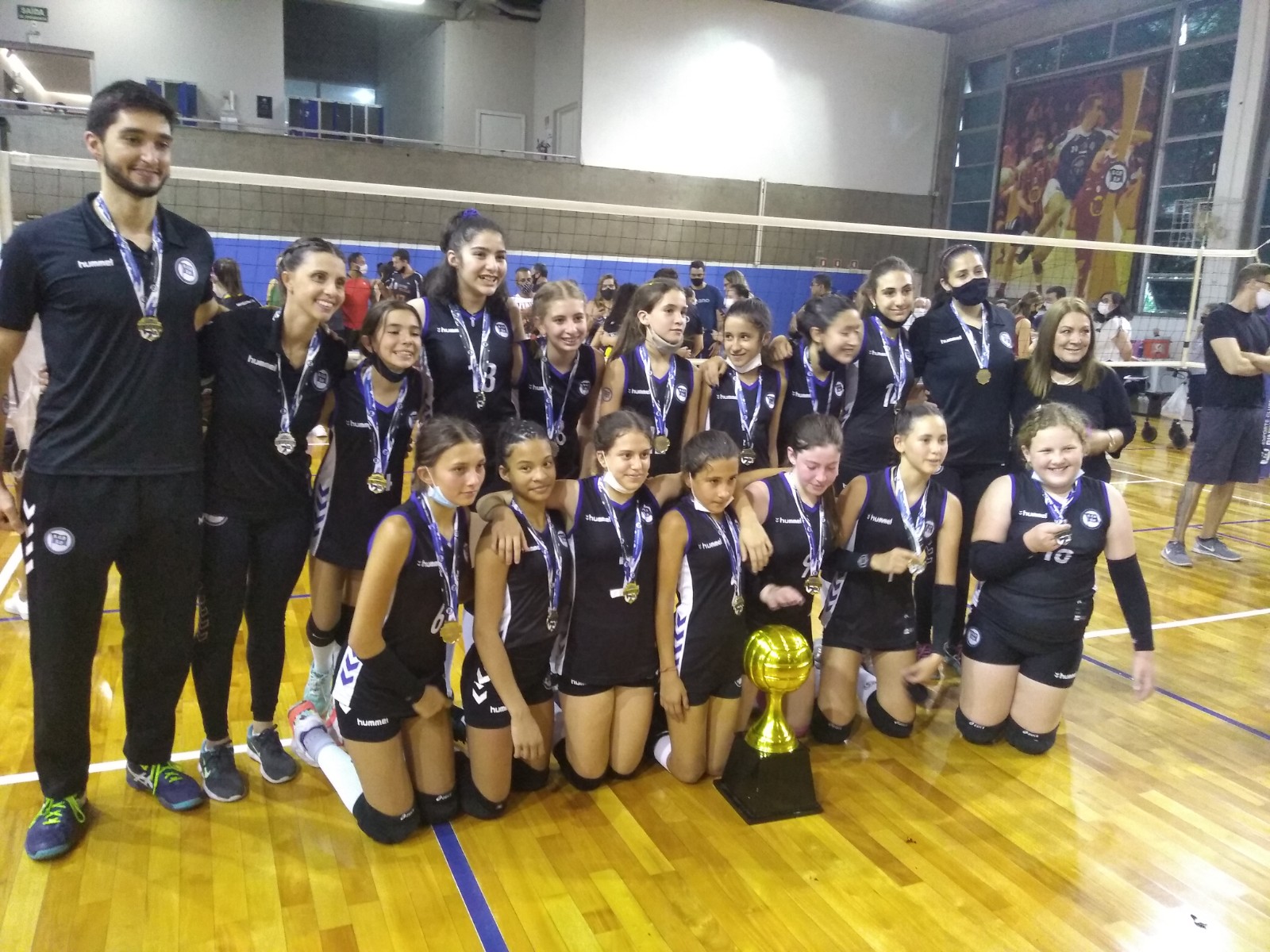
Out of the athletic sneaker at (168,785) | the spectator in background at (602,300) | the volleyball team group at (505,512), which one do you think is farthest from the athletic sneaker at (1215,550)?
the athletic sneaker at (168,785)

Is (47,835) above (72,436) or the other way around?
the other way around

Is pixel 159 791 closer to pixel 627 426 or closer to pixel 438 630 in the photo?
pixel 438 630

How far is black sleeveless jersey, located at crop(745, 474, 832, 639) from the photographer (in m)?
3.45

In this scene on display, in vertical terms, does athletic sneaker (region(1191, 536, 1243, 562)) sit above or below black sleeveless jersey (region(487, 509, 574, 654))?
below

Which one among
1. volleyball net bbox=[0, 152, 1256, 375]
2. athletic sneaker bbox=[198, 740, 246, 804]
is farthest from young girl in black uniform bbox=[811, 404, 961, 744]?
volleyball net bbox=[0, 152, 1256, 375]

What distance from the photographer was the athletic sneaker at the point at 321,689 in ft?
→ 11.2

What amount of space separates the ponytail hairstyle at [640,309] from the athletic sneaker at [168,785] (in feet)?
7.10

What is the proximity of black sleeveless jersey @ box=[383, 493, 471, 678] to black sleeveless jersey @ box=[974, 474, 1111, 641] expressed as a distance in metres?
2.20

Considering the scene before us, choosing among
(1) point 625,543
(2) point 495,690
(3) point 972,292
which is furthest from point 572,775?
(3) point 972,292

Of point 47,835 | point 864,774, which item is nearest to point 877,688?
point 864,774

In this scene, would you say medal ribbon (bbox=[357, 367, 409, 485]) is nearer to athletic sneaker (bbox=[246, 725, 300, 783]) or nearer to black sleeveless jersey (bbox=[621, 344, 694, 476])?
black sleeveless jersey (bbox=[621, 344, 694, 476])

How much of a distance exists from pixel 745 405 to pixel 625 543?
3.34ft

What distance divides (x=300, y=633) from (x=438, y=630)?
6.66ft

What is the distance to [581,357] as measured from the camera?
11.9ft
